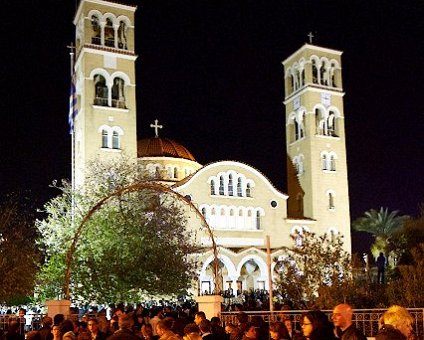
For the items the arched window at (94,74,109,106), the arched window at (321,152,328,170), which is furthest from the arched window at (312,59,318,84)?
the arched window at (94,74,109,106)

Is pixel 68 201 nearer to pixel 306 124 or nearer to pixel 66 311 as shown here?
pixel 66 311

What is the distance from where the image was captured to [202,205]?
50.3 metres

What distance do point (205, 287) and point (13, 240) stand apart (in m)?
22.2

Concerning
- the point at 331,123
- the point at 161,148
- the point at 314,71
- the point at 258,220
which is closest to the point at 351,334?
the point at 258,220

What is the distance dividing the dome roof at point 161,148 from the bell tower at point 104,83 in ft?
24.0

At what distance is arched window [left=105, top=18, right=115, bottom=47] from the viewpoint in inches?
1930

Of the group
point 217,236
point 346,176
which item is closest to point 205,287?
point 217,236

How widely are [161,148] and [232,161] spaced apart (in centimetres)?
706

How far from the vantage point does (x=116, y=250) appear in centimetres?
2842

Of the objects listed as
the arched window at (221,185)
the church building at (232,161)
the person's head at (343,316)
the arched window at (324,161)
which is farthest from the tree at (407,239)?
the person's head at (343,316)

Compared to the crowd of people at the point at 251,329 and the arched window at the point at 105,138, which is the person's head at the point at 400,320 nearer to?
the crowd of people at the point at 251,329

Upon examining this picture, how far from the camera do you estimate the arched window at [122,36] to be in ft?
162

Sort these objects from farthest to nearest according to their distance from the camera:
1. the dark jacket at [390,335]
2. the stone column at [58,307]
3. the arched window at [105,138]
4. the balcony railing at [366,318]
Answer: the arched window at [105,138]
the stone column at [58,307]
the balcony railing at [366,318]
the dark jacket at [390,335]

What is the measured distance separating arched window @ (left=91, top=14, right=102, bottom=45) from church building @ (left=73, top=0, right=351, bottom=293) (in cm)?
7
